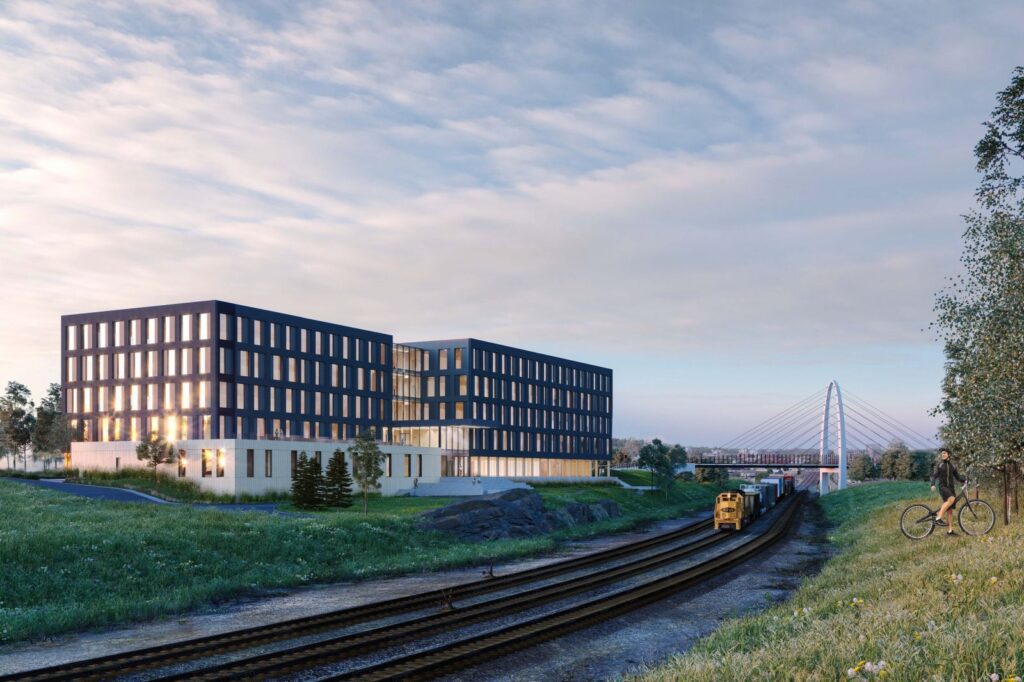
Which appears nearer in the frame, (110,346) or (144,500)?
(144,500)

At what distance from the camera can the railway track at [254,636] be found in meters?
14.0

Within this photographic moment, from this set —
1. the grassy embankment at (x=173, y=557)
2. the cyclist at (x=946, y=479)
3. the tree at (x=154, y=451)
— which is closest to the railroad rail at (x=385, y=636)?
the grassy embankment at (x=173, y=557)

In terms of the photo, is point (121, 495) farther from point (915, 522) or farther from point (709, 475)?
point (709, 475)

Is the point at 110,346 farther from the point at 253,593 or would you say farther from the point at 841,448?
the point at 841,448

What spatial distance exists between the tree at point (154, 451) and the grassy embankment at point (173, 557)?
98.7 ft

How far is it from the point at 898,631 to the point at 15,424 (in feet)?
400

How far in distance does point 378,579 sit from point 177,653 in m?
12.2

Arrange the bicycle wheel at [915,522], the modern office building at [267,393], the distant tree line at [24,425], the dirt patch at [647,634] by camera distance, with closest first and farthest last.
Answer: the dirt patch at [647,634], the bicycle wheel at [915,522], the modern office building at [267,393], the distant tree line at [24,425]

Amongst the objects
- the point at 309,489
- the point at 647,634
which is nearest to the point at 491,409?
the point at 309,489

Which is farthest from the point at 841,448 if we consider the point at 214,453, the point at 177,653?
the point at 177,653

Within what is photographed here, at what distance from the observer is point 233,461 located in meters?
70.0

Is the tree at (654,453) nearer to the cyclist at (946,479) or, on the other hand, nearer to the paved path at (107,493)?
the paved path at (107,493)

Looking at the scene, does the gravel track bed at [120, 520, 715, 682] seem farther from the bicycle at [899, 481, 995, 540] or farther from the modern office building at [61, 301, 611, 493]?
the modern office building at [61, 301, 611, 493]

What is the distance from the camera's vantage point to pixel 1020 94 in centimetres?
2800
